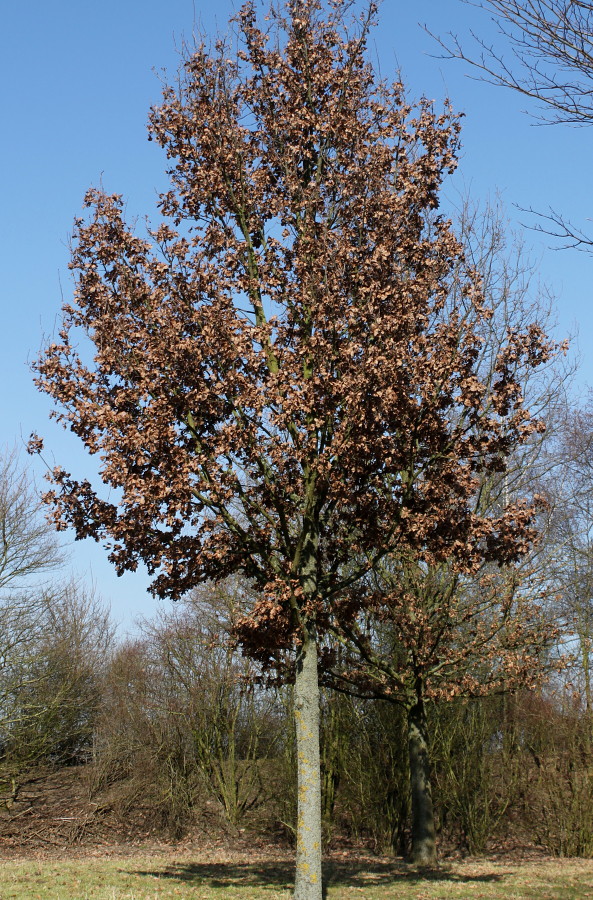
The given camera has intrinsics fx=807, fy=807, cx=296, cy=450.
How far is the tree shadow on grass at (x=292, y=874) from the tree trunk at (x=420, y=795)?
0.32 metres

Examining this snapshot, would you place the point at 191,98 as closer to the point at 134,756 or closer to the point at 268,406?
the point at 268,406

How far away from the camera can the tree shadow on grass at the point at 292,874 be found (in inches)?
504

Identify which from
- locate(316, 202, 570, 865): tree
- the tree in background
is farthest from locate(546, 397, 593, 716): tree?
the tree in background

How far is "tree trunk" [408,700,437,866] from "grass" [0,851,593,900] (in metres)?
0.36

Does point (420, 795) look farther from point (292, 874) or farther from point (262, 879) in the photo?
point (262, 879)

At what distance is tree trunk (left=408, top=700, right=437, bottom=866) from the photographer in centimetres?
1482

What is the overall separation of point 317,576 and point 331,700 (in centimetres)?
904

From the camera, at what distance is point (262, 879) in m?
A: 13.3

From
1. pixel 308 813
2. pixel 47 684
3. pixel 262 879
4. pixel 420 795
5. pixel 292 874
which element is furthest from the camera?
pixel 47 684

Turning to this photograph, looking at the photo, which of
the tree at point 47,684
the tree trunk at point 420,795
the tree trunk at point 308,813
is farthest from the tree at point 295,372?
the tree at point 47,684

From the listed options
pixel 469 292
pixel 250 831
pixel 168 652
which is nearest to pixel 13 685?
pixel 168 652

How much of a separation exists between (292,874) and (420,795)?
2669 mm

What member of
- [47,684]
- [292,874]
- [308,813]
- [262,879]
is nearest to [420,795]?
[292,874]

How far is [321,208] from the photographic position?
12500mm
